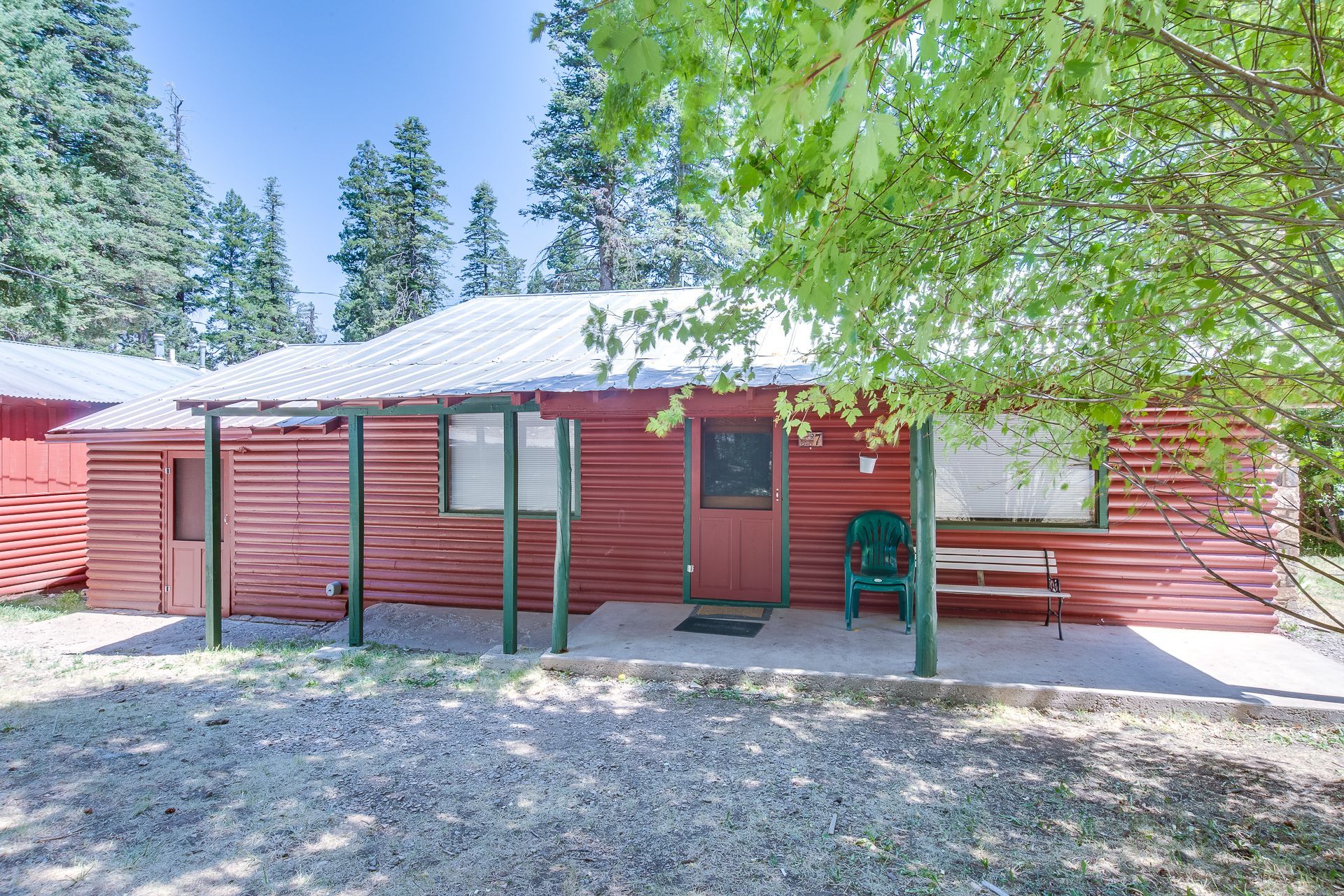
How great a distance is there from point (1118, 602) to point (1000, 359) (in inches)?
154

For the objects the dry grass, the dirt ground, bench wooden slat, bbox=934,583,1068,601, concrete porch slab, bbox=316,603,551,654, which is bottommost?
the dry grass

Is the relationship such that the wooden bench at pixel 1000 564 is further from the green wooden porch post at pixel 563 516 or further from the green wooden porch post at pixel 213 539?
the green wooden porch post at pixel 213 539

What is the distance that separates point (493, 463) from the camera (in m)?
7.08

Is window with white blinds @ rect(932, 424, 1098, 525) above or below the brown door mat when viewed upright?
above

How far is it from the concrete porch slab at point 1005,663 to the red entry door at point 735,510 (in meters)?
0.56

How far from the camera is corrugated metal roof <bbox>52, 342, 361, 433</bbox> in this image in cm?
Result: 730

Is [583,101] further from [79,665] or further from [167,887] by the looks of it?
[167,887]

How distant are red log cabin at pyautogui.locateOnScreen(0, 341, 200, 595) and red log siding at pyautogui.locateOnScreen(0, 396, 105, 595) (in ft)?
0.03

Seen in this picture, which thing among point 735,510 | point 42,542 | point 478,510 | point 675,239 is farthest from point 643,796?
point 675,239

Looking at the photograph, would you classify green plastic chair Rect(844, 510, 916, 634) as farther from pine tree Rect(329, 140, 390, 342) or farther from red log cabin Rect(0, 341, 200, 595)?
pine tree Rect(329, 140, 390, 342)

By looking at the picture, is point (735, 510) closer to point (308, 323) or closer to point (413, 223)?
point (413, 223)

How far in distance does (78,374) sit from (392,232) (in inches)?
538

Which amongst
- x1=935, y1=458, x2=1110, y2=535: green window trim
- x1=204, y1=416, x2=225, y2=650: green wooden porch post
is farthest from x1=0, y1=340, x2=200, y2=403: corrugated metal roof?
x1=935, y1=458, x2=1110, y2=535: green window trim

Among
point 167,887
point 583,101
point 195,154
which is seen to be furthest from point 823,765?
point 195,154
